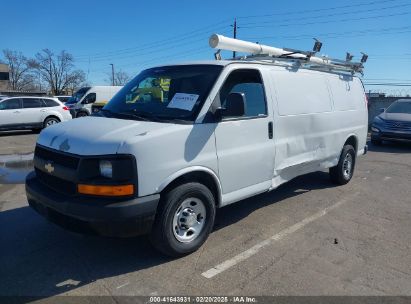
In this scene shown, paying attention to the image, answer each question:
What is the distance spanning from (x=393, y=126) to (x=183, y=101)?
11.2 metres

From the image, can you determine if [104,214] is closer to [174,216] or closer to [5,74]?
[174,216]

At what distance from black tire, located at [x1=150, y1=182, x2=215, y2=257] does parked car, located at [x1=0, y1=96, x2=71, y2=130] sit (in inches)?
529

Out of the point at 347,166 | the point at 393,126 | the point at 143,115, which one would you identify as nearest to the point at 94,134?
the point at 143,115

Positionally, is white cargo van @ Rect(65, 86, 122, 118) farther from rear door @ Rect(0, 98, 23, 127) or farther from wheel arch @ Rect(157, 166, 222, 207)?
wheel arch @ Rect(157, 166, 222, 207)

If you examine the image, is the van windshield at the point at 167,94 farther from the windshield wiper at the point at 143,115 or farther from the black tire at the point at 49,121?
the black tire at the point at 49,121

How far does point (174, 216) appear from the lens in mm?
3805

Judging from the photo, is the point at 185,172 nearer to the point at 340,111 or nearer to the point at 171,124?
the point at 171,124

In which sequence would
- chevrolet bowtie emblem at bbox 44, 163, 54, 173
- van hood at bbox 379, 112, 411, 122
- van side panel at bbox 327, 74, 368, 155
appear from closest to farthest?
1. chevrolet bowtie emblem at bbox 44, 163, 54, 173
2. van side panel at bbox 327, 74, 368, 155
3. van hood at bbox 379, 112, 411, 122

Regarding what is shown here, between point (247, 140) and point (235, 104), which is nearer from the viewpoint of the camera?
point (235, 104)

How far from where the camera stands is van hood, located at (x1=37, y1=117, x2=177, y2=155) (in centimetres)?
341

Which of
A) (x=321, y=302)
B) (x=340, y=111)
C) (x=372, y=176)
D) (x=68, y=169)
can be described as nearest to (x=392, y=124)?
(x=372, y=176)

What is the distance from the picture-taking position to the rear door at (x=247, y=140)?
4.24 meters

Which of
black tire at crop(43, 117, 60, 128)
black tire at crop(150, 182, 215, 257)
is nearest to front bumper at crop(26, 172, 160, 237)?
black tire at crop(150, 182, 215, 257)

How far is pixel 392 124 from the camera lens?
12945mm
